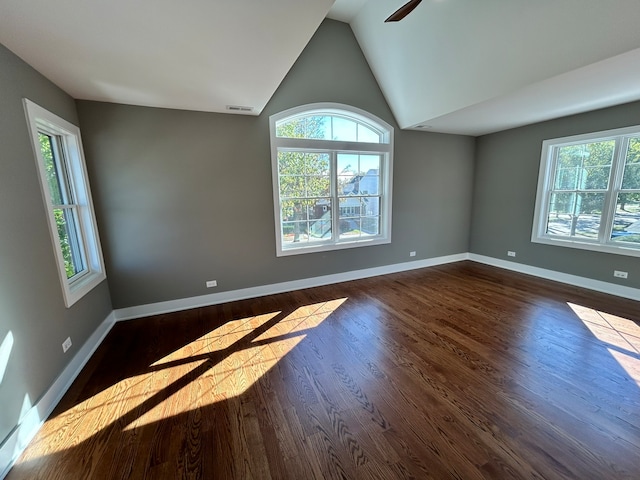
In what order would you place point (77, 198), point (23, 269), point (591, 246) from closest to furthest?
point (23, 269) < point (77, 198) < point (591, 246)

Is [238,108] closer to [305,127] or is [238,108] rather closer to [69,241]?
[305,127]

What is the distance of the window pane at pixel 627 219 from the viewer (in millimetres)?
3428

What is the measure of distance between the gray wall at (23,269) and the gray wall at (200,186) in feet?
2.70

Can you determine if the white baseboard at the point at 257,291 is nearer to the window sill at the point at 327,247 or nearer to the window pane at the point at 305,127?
the window sill at the point at 327,247

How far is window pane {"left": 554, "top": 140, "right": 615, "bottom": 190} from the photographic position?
→ 3.64 meters

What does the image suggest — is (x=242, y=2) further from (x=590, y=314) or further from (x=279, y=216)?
(x=590, y=314)

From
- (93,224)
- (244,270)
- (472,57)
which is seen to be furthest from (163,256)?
(472,57)

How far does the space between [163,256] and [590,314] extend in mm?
5257

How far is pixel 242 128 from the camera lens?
3.41 metres

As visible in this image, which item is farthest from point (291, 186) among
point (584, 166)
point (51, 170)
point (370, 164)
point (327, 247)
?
point (584, 166)

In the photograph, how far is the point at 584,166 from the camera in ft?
12.7

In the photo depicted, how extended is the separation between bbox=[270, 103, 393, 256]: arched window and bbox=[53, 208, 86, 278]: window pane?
2.22 meters

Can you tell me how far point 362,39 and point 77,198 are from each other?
4232mm

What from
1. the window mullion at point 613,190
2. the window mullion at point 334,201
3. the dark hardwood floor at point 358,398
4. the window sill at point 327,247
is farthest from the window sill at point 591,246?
the window mullion at point 334,201
